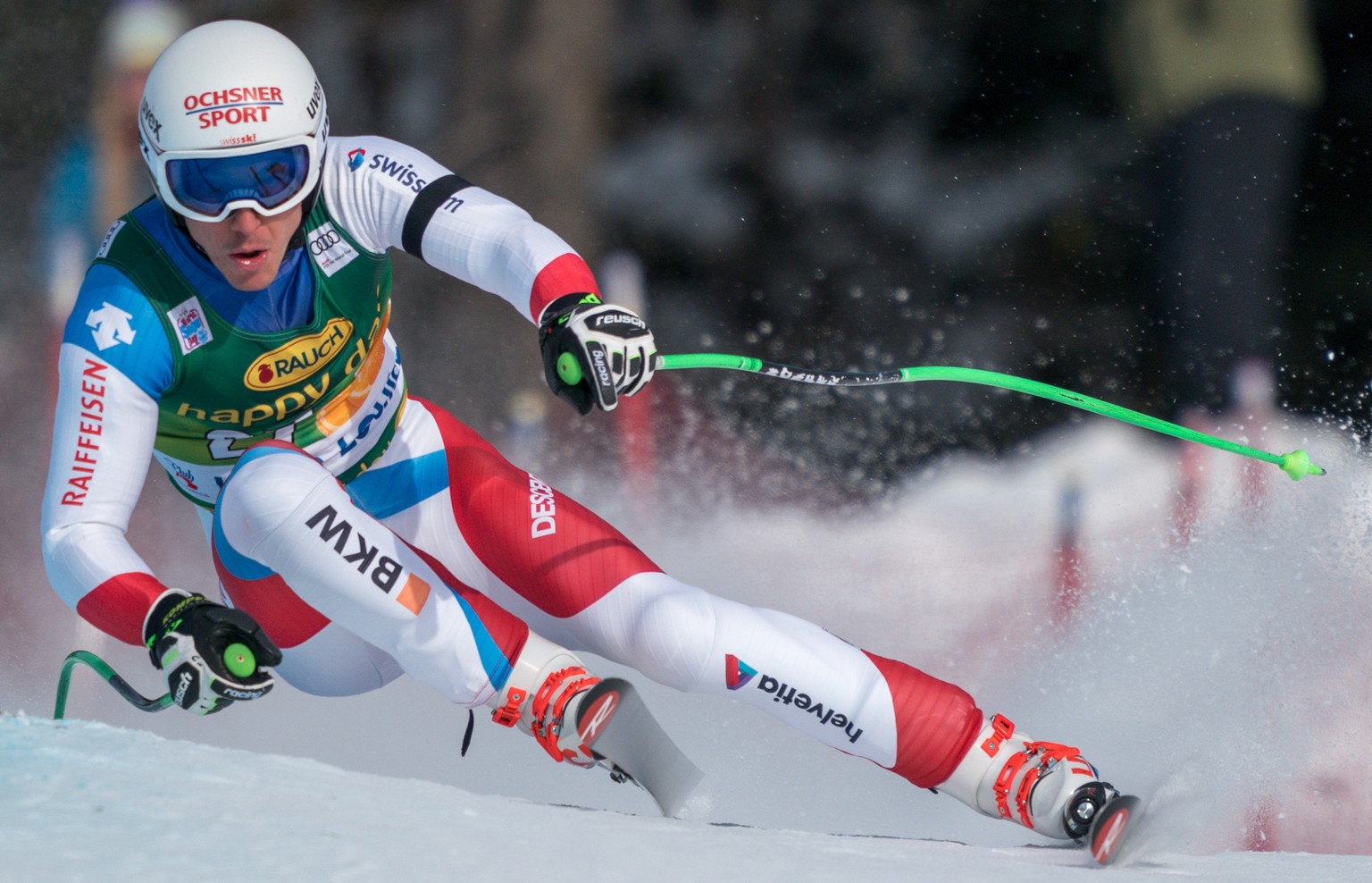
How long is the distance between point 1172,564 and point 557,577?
248 cm

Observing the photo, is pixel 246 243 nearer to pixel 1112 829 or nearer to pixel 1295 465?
pixel 1112 829

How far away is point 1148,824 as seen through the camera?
2.15m

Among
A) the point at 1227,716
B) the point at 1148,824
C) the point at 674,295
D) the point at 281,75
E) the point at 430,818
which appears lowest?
the point at 430,818

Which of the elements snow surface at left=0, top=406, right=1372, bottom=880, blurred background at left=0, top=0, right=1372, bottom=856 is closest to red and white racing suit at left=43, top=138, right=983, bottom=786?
snow surface at left=0, top=406, right=1372, bottom=880

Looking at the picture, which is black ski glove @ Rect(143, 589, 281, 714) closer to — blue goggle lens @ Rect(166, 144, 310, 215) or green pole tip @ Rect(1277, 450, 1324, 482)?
blue goggle lens @ Rect(166, 144, 310, 215)

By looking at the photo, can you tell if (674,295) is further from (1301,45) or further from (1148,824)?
(1148,824)

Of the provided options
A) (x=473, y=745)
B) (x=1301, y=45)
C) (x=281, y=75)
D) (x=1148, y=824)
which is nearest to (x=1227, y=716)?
(x=1148, y=824)

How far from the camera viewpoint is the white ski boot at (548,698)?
2.34m

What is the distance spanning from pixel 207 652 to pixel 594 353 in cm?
75

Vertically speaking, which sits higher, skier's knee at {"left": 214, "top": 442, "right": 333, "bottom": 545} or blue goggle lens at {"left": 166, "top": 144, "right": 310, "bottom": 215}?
blue goggle lens at {"left": 166, "top": 144, "right": 310, "bottom": 215}

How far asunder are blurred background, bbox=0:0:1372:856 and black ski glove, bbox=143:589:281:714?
286 centimetres

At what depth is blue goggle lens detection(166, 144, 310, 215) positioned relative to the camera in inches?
88.0

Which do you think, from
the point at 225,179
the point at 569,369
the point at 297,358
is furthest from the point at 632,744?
the point at 225,179

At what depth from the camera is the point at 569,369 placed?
7.32 ft
